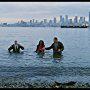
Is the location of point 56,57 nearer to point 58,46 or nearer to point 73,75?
point 58,46

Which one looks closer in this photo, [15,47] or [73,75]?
[73,75]

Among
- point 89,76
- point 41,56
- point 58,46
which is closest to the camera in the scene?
point 89,76

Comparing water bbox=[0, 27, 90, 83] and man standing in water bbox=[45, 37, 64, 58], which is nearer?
water bbox=[0, 27, 90, 83]

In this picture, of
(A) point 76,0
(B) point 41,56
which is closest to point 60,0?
(A) point 76,0

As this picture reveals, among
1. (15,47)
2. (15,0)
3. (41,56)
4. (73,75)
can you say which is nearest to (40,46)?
(41,56)

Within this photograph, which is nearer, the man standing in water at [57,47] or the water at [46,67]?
the water at [46,67]

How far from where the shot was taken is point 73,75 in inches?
655

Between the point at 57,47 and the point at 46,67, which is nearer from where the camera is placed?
the point at 46,67

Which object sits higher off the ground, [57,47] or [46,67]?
[57,47]

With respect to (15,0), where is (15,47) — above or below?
below

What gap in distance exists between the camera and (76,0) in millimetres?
3252

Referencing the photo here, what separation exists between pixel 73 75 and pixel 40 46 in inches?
458

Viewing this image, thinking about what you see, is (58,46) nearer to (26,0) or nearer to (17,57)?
(17,57)

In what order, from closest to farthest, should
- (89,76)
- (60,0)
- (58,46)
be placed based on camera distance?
(60,0)
(89,76)
(58,46)
